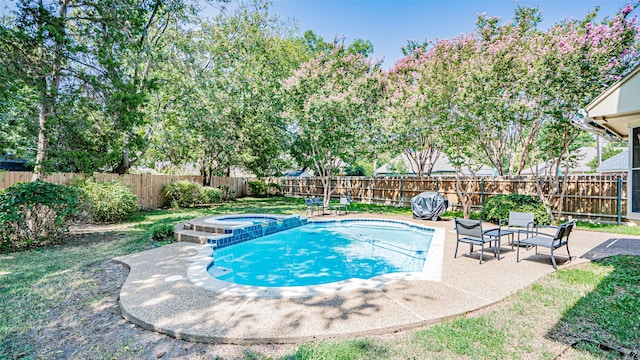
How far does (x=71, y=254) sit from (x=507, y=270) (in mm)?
8273

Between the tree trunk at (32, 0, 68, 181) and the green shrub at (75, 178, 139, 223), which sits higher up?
the tree trunk at (32, 0, 68, 181)

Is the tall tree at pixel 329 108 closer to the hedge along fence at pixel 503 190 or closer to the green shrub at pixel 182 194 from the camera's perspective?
the hedge along fence at pixel 503 190

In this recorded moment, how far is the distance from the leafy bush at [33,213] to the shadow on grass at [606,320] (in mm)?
8806

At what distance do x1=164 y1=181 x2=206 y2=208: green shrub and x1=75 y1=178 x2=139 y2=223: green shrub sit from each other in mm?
3906

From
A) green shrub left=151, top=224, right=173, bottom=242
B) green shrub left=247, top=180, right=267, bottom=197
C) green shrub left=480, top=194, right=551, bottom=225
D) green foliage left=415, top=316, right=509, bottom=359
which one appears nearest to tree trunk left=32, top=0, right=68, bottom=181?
green shrub left=151, top=224, right=173, bottom=242

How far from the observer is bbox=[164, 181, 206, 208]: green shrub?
45.5ft

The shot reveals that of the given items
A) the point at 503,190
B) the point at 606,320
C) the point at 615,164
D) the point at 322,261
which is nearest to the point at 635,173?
the point at 606,320

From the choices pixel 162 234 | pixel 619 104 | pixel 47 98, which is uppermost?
pixel 47 98

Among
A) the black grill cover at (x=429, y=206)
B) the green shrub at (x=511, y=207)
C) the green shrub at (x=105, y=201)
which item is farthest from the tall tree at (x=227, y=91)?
the green shrub at (x=511, y=207)

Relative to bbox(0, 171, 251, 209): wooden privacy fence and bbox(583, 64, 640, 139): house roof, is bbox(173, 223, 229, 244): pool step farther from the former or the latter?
bbox(583, 64, 640, 139): house roof

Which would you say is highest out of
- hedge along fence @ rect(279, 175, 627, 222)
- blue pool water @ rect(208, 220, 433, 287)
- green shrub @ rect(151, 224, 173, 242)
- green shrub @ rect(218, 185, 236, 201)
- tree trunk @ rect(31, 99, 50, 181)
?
tree trunk @ rect(31, 99, 50, 181)

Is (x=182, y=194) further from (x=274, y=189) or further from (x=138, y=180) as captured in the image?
(x=274, y=189)

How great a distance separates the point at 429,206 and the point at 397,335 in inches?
350

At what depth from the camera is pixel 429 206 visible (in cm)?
1093
